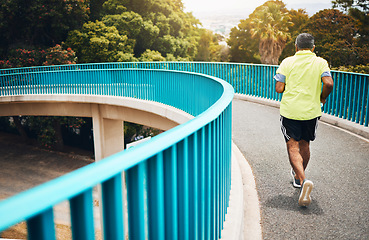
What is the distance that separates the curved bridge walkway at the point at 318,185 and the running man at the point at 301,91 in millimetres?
440

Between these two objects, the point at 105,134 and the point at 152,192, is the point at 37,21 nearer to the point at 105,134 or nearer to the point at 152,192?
the point at 105,134

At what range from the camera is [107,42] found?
28.7 m

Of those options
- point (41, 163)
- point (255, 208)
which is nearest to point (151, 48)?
point (41, 163)

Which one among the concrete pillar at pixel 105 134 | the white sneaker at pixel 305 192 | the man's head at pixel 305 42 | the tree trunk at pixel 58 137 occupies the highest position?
the man's head at pixel 305 42

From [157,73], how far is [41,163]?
62.8 feet

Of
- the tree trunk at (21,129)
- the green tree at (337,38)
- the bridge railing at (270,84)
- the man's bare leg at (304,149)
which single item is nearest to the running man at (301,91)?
the man's bare leg at (304,149)

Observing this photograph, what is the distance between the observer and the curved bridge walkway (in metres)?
3.70

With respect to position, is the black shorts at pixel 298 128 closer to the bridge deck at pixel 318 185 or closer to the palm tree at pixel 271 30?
the bridge deck at pixel 318 185

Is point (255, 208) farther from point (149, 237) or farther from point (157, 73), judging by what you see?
point (157, 73)

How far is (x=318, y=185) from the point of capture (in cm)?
489

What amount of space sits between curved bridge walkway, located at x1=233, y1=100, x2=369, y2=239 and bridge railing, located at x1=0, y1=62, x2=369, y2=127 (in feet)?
2.35

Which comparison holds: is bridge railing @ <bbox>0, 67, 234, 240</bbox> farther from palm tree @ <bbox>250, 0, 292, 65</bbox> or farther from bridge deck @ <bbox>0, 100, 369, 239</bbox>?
palm tree @ <bbox>250, 0, 292, 65</bbox>

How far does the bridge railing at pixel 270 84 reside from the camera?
8.17 meters

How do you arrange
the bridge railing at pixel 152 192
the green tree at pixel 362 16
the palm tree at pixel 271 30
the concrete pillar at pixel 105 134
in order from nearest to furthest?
the bridge railing at pixel 152 192, the concrete pillar at pixel 105 134, the green tree at pixel 362 16, the palm tree at pixel 271 30
